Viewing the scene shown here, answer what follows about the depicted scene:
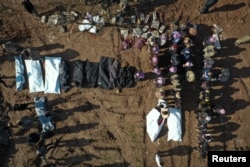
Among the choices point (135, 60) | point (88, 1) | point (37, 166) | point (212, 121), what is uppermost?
point (88, 1)

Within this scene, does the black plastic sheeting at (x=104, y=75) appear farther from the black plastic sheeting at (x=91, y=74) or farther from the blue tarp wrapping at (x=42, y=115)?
the blue tarp wrapping at (x=42, y=115)

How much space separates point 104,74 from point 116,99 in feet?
4.79

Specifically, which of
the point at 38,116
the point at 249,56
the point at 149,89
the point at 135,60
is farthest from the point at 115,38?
the point at 249,56

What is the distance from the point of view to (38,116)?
75.4 ft

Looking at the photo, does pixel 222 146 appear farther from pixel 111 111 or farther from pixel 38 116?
pixel 38 116

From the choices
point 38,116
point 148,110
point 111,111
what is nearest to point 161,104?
point 148,110

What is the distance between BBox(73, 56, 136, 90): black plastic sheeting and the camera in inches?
907

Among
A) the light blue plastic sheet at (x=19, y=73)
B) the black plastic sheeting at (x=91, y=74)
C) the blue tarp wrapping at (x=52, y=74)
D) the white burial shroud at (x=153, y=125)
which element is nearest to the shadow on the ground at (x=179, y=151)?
the white burial shroud at (x=153, y=125)

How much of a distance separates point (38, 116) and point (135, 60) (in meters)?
5.86

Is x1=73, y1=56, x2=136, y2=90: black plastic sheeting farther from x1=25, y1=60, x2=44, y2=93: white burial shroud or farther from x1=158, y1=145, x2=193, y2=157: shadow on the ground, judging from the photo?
x1=158, y1=145, x2=193, y2=157: shadow on the ground

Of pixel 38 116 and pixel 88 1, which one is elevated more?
pixel 88 1

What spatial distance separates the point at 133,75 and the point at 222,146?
5.94 m

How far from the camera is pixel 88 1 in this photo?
2367cm

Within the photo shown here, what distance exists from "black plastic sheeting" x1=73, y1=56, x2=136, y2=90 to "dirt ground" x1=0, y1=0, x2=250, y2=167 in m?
0.33
